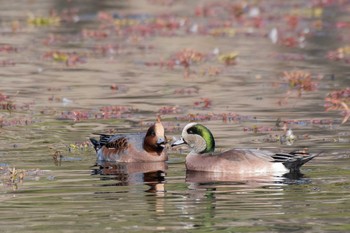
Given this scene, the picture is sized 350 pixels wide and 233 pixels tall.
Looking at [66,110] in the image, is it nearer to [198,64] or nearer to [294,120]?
[294,120]

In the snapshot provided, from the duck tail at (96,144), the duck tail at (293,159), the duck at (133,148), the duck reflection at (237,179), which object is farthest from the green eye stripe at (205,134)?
the duck tail at (96,144)

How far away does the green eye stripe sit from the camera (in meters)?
18.2

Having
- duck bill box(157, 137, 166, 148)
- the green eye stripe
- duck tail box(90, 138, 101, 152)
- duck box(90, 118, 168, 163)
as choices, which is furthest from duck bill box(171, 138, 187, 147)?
duck tail box(90, 138, 101, 152)

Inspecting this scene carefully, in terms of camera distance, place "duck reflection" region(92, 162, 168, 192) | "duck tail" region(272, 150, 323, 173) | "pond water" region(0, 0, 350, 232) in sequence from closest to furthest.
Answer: "pond water" region(0, 0, 350, 232) < "duck reflection" region(92, 162, 168, 192) < "duck tail" region(272, 150, 323, 173)

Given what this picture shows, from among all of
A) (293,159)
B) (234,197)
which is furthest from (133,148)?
(234,197)

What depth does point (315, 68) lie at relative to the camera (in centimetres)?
2998

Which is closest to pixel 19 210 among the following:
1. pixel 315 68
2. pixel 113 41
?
pixel 315 68

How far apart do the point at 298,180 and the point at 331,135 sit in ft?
12.6

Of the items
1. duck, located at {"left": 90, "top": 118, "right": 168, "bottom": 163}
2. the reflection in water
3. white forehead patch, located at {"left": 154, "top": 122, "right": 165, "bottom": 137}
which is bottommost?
the reflection in water

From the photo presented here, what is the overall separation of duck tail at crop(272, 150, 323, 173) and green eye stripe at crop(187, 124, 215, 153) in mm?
1212

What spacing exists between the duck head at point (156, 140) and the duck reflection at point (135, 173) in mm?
250

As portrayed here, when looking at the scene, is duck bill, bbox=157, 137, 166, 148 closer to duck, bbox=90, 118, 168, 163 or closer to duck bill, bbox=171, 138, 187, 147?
duck, bbox=90, 118, 168, 163

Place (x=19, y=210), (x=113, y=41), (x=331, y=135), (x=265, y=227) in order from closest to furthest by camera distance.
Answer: (x=265, y=227) → (x=19, y=210) → (x=331, y=135) → (x=113, y=41)

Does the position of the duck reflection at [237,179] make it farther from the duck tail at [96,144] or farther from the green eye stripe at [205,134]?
the duck tail at [96,144]
